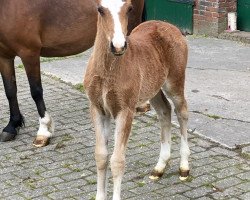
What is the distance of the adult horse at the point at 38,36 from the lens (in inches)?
247

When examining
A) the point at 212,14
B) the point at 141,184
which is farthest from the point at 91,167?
the point at 212,14

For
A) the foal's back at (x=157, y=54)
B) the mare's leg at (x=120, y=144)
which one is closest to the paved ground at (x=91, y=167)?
the mare's leg at (x=120, y=144)

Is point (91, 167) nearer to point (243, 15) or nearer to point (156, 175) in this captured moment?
point (156, 175)

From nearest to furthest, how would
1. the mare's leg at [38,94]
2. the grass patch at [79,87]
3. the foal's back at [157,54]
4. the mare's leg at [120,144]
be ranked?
the mare's leg at [120,144], the foal's back at [157,54], the mare's leg at [38,94], the grass patch at [79,87]

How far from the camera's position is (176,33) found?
5352mm

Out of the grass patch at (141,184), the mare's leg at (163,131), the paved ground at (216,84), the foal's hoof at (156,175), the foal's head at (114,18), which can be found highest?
the foal's head at (114,18)

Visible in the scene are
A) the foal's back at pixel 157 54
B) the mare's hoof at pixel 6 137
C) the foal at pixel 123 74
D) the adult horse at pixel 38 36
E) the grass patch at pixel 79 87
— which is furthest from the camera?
the grass patch at pixel 79 87

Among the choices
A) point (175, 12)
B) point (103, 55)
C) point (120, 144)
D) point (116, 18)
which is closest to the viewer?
point (116, 18)

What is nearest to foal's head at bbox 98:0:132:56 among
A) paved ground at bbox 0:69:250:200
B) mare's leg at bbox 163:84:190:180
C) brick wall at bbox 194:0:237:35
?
mare's leg at bbox 163:84:190:180

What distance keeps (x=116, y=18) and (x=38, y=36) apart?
7.91 ft

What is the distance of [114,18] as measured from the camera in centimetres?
417

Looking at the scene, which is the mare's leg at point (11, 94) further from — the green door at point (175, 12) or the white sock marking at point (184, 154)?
the green door at point (175, 12)

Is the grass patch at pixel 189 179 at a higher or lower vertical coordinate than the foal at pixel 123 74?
lower

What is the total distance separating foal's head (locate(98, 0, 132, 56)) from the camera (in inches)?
161
